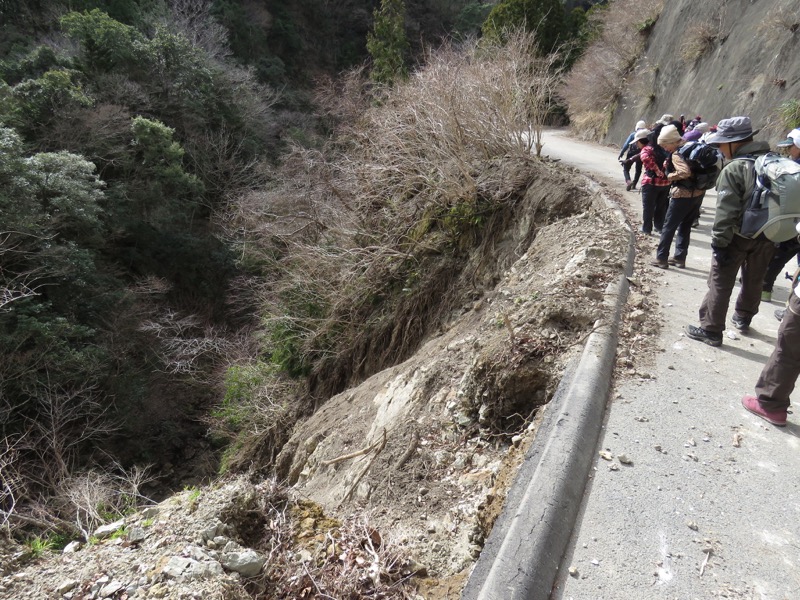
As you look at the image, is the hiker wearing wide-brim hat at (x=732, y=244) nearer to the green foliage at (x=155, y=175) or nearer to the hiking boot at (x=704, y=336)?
the hiking boot at (x=704, y=336)

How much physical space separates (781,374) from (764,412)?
297 millimetres

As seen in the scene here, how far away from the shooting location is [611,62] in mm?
18703

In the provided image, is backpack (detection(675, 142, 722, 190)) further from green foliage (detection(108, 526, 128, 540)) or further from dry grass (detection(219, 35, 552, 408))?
green foliage (detection(108, 526, 128, 540))

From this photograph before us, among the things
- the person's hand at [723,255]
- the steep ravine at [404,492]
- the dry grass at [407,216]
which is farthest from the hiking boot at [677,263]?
the dry grass at [407,216]

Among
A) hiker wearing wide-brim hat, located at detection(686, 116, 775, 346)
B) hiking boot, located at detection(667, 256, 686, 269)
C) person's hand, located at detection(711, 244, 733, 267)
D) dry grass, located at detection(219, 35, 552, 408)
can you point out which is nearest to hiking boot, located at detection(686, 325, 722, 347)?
hiker wearing wide-brim hat, located at detection(686, 116, 775, 346)

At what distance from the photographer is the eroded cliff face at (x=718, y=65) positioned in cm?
1066

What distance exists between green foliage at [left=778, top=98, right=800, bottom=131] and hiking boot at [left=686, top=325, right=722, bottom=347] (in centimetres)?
785

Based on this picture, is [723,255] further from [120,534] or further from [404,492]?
[120,534]

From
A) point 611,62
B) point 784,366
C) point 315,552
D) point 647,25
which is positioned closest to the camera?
point 315,552

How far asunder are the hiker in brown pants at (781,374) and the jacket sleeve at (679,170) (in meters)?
2.45

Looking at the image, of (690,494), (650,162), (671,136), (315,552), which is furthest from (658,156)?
(315,552)

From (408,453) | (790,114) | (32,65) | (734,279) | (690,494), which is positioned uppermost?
(32,65)

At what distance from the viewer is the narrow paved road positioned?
6.68 feet

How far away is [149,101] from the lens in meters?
17.9
